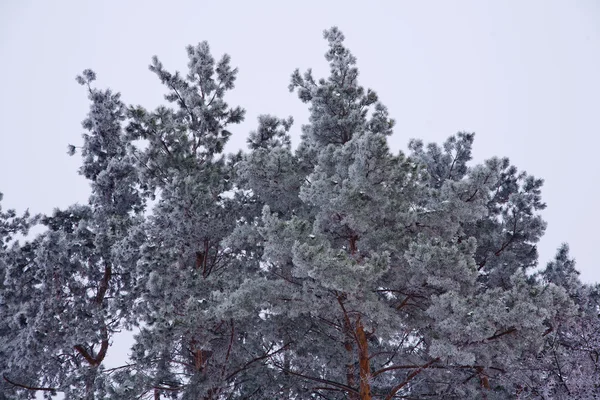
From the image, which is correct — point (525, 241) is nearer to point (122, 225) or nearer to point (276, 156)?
point (276, 156)

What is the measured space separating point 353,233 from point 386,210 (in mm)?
874

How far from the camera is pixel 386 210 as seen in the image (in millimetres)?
10164

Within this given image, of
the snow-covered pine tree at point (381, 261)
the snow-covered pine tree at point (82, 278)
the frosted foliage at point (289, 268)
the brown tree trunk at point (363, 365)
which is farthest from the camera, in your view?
the snow-covered pine tree at point (82, 278)

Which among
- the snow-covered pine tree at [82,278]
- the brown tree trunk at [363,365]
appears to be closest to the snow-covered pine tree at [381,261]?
the brown tree trunk at [363,365]

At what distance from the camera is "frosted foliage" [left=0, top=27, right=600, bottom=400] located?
8.96 metres

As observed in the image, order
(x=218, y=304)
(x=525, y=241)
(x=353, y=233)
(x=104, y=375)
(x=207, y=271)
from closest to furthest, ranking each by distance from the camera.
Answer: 1. (x=218, y=304)
2. (x=353, y=233)
3. (x=104, y=375)
4. (x=207, y=271)
5. (x=525, y=241)

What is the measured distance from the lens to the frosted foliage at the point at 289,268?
353 inches

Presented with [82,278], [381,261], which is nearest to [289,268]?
[381,261]

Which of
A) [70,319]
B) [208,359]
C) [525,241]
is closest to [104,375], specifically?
[70,319]

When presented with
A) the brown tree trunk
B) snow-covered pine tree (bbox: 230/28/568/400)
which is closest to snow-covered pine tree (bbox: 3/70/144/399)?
snow-covered pine tree (bbox: 230/28/568/400)

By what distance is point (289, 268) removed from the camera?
10.3 meters

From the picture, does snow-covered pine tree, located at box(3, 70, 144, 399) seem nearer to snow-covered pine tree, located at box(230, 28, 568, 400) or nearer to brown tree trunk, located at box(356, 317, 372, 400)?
snow-covered pine tree, located at box(230, 28, 568, 400)

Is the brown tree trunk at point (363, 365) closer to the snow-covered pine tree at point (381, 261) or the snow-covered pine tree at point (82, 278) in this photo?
the snow-covered pine tree at point (381, 261)

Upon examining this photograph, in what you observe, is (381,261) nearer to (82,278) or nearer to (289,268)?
(289,268)
